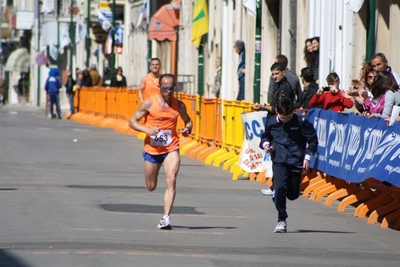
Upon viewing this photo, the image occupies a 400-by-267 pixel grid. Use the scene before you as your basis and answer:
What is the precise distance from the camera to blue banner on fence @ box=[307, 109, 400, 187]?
45.1ft

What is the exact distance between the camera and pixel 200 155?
24203 millimetres

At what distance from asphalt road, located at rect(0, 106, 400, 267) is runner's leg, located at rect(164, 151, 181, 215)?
0.28 meters

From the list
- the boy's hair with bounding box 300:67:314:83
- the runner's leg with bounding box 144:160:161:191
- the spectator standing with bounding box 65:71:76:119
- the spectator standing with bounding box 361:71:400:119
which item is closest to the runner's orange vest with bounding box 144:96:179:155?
the runner's leg with bounding box 144:160:161:191

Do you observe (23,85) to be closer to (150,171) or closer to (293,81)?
(293,81)

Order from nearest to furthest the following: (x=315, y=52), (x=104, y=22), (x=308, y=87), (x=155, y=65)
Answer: (x=308, y=87) < (x=315, y=52) < (x=155, y=65) < (x=104, y=22)

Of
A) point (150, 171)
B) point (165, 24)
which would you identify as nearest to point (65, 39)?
point (165, 24)

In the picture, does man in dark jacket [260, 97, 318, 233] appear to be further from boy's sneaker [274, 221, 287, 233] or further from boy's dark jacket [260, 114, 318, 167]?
boy's sneaker [274, 221, 287, 233]

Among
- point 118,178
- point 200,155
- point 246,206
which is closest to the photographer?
point 246,206

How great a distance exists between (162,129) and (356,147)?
2874mm

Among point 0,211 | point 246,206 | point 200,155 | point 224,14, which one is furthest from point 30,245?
point 224,14

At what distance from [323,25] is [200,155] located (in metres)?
4.82

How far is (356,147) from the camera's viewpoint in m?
15.3

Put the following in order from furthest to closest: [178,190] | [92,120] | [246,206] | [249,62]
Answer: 1. [92,120]
2. [249,62]
3. [178,190]
4. [246,206]

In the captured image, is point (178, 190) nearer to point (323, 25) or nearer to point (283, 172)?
point (283, 172)
